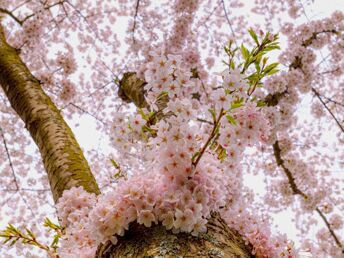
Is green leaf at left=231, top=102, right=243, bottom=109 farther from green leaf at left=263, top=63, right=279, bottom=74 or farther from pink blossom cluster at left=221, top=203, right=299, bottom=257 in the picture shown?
pink blossom cluster at left=221, top=203, right=299, bottom=257

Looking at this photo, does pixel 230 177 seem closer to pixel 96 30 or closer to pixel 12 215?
pixel 96 30

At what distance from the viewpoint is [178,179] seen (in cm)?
133

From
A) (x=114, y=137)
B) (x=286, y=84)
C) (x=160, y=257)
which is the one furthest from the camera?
(x=286, y=84)

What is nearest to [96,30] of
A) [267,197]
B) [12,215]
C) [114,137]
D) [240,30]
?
[240,30]

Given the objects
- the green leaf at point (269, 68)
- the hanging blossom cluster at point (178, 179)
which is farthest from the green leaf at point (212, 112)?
the green leaf at point (269, 68)

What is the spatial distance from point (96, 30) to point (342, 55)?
5.28m

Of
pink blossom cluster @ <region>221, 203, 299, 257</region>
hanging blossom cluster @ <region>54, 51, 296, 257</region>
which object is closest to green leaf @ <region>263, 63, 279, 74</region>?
hanging blossom cluster @ <region>54, 51, 296, 257</region>

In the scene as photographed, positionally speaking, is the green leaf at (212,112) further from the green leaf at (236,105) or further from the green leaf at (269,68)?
the green leaf at (269,68)

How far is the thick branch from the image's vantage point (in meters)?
2.21

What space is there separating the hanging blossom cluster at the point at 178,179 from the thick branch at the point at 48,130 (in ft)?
2.11

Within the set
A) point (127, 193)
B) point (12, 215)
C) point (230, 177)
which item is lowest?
point (127, 193)

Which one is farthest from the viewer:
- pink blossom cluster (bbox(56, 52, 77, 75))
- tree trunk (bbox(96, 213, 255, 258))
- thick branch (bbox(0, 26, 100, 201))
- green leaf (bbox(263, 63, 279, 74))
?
pink blossom cluster (bbox(56, 52, 77, 75))

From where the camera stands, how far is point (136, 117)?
1.52m

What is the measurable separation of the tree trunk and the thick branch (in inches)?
31.2
